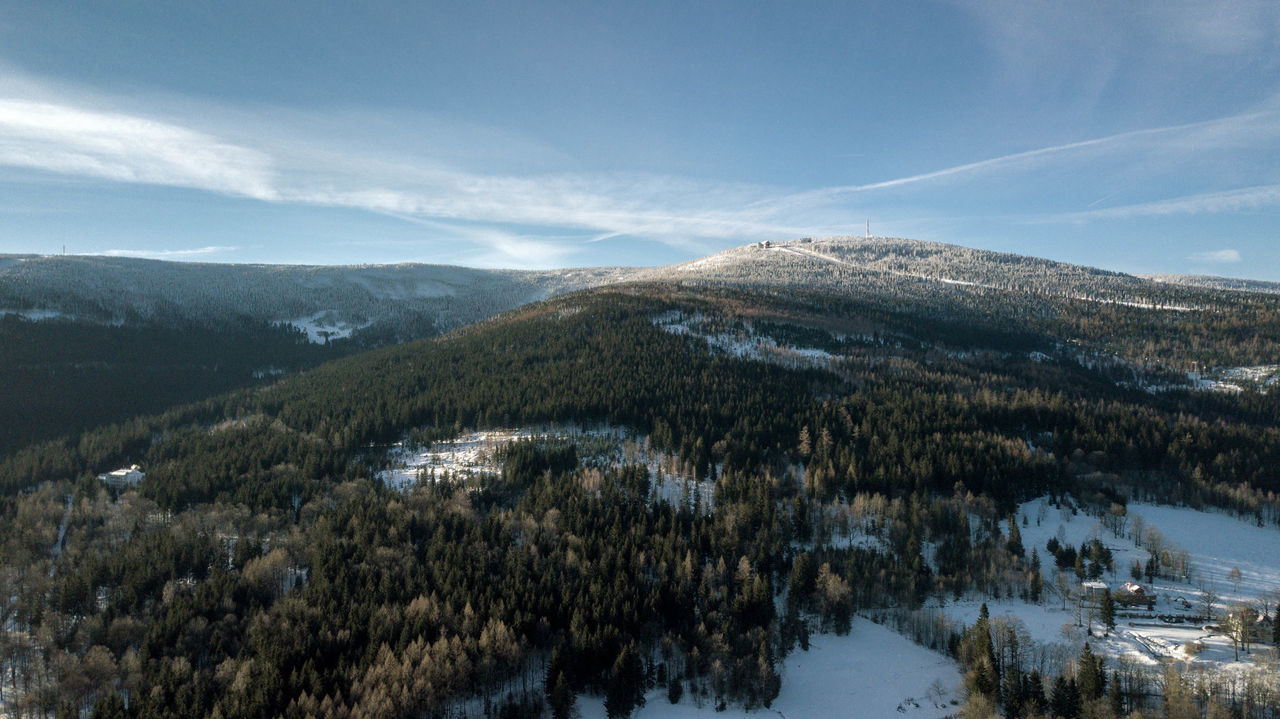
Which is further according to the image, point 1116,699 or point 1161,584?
point 1161,584

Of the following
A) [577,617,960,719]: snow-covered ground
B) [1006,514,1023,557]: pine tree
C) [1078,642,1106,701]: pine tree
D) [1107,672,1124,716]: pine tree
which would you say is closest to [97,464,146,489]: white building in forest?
[577,617,960,719]: snow-covered ground

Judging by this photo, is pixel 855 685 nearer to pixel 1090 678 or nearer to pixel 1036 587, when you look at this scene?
pixel 1090 678

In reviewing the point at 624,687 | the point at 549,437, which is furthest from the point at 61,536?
the point at 624,687

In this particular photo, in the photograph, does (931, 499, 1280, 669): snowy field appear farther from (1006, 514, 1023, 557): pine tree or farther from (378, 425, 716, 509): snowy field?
(378, 425, 716, 509): snowy field

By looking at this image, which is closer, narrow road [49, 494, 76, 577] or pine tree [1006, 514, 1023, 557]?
narrow road [49, 494, 76, 577]

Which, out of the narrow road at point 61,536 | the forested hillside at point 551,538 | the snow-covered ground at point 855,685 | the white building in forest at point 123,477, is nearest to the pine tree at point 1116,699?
the forested hillside at point 551,538
